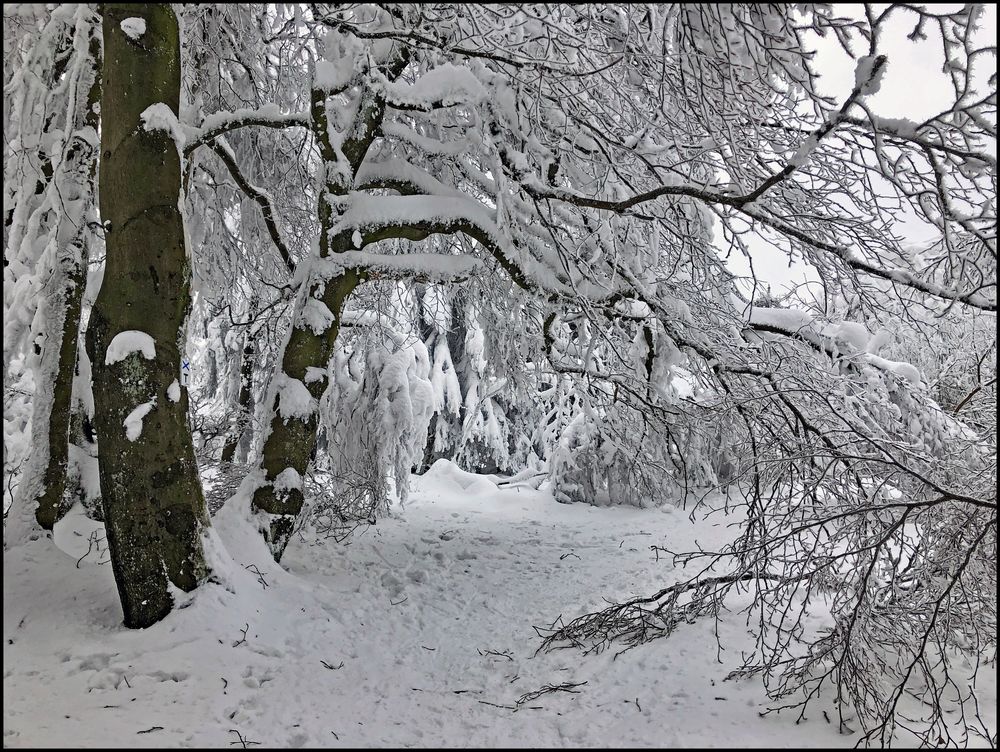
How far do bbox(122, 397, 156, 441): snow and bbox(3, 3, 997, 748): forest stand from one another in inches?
1.1

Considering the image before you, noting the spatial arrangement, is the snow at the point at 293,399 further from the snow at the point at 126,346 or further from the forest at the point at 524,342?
the snow at the point at 126,346

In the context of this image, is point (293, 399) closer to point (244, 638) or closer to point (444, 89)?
point (244, 638)

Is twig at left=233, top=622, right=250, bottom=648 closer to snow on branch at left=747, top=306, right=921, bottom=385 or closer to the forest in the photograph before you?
the forest

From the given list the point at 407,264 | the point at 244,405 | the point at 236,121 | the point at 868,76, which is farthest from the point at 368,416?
the point at 868,76

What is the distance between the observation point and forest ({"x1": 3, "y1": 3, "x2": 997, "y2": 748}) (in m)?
2.70

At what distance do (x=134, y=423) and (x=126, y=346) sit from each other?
0.43 metres

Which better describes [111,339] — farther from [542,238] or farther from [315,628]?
[542,238]

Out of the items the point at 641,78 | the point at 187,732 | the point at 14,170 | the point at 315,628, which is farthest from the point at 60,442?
the point at 641,78

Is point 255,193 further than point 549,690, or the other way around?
point 255,193

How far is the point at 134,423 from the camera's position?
331 centimetres

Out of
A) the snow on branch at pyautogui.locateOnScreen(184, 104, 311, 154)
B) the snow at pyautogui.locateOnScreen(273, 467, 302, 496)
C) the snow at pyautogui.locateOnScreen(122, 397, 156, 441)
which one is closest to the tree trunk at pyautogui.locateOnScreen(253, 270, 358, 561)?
the snow at pyautogui.locateOnScreen(273, 467, 302, 496)

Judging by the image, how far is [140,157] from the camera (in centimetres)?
346

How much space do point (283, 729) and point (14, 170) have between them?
4.40 meters

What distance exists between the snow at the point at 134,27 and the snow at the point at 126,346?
5.48 ft
